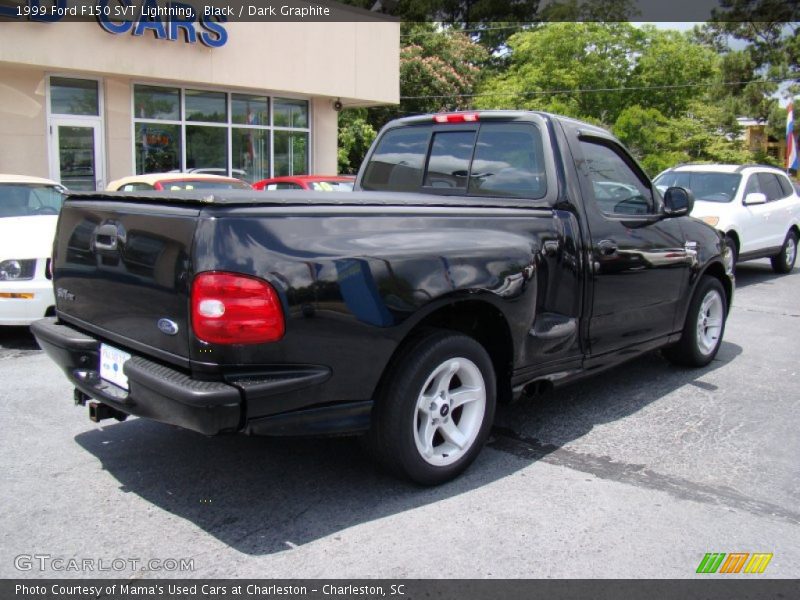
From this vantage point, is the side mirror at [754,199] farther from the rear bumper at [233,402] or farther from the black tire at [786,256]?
the rear bumper at [233,402]

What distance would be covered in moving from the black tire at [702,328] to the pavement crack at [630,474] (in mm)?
2044

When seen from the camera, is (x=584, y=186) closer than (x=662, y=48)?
Yes

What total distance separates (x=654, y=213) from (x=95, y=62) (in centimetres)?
1256

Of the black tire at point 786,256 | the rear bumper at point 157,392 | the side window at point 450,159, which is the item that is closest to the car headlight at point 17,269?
the rear bumper at point 157,392

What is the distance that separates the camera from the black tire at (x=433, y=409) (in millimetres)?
→ 3471

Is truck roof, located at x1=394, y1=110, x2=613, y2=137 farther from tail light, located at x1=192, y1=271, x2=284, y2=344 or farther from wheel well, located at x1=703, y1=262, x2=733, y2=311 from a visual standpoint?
tail light, located at x1=192, y1=271, x2=284, y2=344

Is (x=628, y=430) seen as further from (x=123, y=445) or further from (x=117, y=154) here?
(x=117, y=154)

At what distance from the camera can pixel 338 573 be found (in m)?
2.97

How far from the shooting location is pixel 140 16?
579 inches

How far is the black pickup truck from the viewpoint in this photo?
2.98 metres

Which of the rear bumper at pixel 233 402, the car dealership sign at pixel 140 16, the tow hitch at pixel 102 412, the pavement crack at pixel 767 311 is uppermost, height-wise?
the car dealership sign at pixel 140 16

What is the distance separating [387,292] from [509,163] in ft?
5.66
